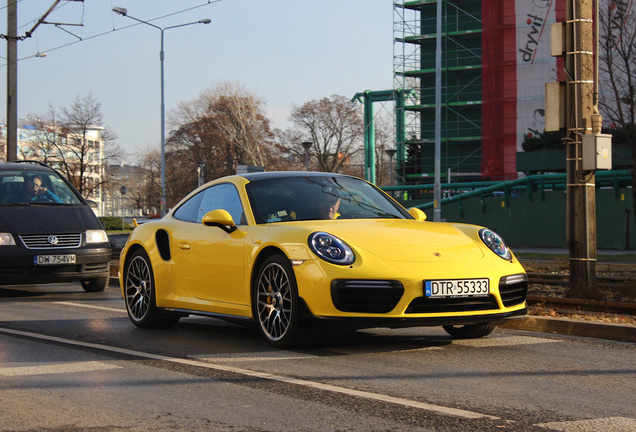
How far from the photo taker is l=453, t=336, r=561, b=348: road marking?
6.94 metres

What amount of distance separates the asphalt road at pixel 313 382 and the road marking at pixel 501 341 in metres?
0.02

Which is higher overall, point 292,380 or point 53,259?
point 53,259

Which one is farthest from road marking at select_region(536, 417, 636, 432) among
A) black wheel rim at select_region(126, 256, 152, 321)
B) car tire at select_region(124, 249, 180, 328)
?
black wheel rim at select_region(126, 256, 152, 321)

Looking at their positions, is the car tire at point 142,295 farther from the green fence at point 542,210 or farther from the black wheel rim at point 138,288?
the green fence at point 542,210

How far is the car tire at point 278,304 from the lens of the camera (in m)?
6.38

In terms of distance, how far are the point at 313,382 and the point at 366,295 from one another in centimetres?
107

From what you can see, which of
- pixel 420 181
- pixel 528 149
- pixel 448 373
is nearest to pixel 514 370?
pixel 448 373

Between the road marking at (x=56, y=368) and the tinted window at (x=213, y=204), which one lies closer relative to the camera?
the road marking at (x=56, y=368)

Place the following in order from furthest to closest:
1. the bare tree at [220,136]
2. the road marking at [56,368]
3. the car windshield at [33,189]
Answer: the bare tree at [220,136] → the car windshield at [33,189] → the road marking at [56,368]

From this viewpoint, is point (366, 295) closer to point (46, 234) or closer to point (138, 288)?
point (138, 288)

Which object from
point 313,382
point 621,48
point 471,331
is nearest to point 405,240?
point 471,331

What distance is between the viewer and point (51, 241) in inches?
454

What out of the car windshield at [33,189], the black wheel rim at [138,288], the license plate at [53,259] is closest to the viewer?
the black wheel rim at [138,288]

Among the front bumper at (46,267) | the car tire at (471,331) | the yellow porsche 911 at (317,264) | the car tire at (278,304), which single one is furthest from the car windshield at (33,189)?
the car tire at (471,331)
